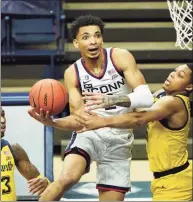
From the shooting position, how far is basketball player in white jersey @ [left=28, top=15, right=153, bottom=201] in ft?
14.0

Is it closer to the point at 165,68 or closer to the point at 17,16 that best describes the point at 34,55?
the point at 17,16

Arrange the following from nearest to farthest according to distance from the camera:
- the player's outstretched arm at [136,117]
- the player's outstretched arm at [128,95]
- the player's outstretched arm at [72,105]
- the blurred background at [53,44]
Answer: 1. the player's outstretched arm at [128,95]
2. the player's outstretched arm at [136,117]
3. the player's outstretched arm at [72,105]
4. the blurred background at [53,44]

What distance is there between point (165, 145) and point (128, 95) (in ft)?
1.91

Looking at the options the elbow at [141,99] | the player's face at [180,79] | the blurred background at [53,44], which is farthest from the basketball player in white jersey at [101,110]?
the blurred background at [53,44]

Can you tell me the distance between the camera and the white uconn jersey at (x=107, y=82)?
4.37 meters

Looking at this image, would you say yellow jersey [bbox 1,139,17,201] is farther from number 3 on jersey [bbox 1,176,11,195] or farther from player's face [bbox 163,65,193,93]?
player's face [bbox 163,65,193,93]

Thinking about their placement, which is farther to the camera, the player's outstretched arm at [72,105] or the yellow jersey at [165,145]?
the yellow jersey at [165,145]

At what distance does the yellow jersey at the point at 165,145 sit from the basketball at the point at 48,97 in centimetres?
70

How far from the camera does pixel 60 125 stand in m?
4.23

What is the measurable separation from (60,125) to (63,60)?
4763 mm

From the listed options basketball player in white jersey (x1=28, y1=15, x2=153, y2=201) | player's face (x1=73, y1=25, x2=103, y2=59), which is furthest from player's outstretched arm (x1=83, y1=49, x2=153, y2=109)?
player's face (x1=73, y1=25, x2=103, y2=59)

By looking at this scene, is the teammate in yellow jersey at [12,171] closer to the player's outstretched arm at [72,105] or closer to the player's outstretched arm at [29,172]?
the player's outstretched arm at [29,172]

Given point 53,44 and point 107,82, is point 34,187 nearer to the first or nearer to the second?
point 107,82

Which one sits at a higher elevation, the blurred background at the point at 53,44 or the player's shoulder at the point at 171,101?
the blurred background at the point at 53,44
